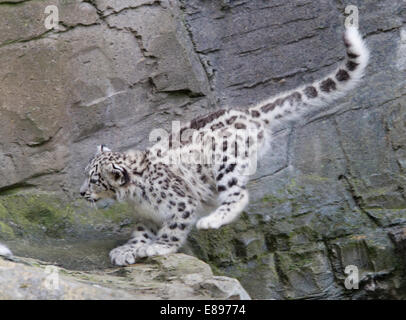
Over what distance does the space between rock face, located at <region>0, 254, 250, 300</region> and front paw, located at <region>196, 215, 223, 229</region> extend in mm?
332

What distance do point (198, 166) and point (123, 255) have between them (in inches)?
44.8

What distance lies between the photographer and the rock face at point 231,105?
719 centimetres

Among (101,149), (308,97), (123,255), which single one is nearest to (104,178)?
(101,149)

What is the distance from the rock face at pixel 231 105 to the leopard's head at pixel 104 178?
0.49 m

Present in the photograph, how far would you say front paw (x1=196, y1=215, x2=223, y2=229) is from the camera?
6535mm

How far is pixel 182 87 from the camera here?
797cm

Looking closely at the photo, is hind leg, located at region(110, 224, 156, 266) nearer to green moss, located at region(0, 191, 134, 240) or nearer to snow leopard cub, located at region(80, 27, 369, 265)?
snow leopard cub, located at region(80, 27, 369, 265)

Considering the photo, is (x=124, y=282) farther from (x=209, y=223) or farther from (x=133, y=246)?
(x=209, y=223)

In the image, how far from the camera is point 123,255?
651cm

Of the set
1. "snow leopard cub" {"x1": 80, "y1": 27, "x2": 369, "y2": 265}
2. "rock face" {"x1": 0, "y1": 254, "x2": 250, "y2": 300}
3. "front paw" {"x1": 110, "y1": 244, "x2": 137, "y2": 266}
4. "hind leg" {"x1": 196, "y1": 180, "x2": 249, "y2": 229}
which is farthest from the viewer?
"snow leopard cub" {"x1": 80, "y1": 27, "x2": 369, "y2": 265}

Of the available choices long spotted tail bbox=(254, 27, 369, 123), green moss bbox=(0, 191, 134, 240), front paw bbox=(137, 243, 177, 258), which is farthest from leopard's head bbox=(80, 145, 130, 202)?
long spotted tail bbox=(254, 27, 369, 123)

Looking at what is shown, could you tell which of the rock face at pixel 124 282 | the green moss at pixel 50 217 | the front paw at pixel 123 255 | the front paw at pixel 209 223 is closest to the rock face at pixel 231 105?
the green moss at pixel 50 217

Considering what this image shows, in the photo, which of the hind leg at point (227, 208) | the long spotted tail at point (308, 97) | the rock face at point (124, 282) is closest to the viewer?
the rock face at point (124, 282)

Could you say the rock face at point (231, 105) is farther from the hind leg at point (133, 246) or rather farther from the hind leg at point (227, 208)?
the hind leg at point (227, 208)
